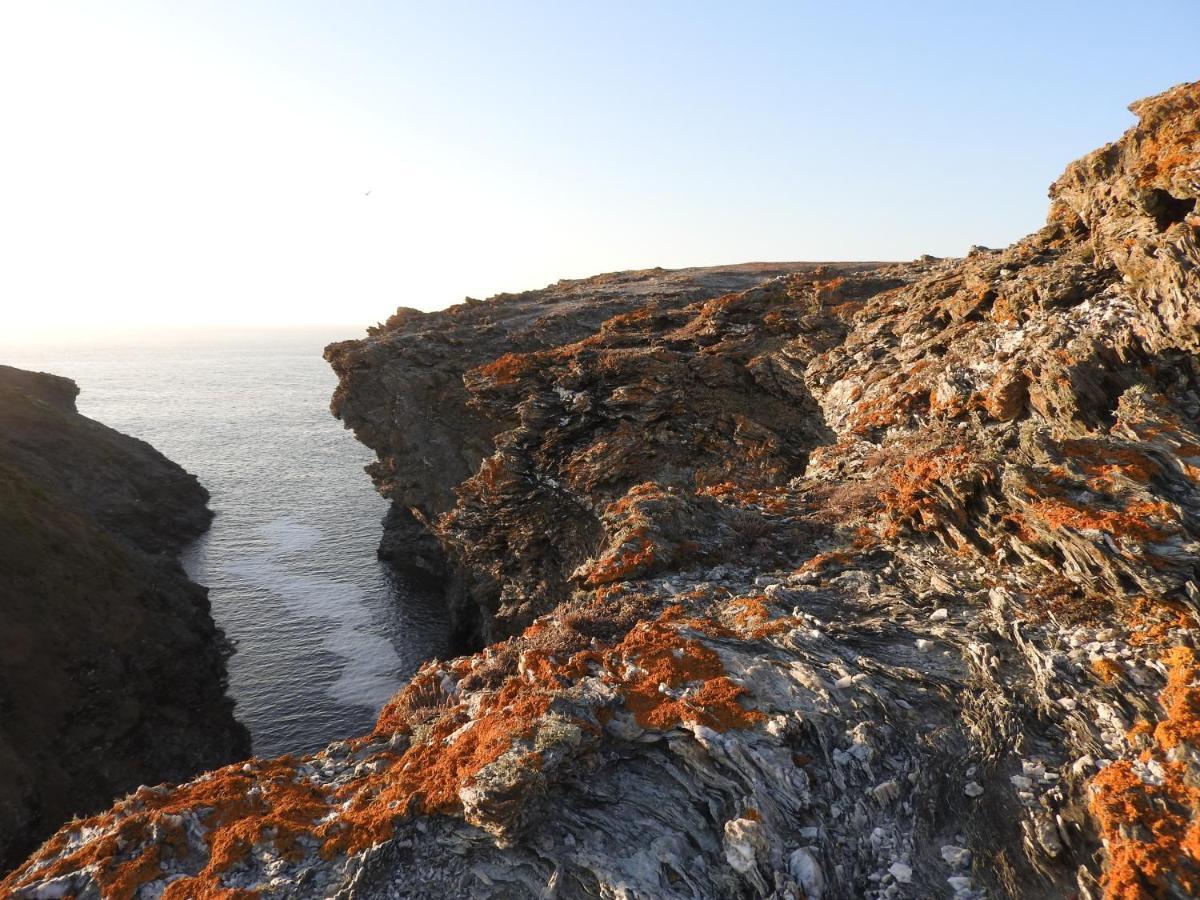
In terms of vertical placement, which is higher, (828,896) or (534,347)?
(534,347)

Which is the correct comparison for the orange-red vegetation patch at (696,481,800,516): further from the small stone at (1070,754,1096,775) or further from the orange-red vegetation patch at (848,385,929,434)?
the small stone at (1070,754,1096,775)

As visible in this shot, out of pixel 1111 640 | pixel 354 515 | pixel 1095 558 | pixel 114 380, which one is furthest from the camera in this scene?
pixel 114 380

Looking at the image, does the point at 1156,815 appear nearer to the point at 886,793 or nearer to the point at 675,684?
the point at 886,793

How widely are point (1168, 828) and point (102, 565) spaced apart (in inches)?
2416

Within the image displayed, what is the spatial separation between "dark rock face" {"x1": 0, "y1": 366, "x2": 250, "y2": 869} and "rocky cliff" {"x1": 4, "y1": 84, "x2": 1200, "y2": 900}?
27953 mm

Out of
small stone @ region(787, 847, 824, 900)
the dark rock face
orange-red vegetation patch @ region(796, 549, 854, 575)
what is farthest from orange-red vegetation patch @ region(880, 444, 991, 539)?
the dark rock face

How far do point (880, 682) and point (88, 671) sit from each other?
4768cm

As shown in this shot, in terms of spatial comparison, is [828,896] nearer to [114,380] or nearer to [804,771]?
[804,771]

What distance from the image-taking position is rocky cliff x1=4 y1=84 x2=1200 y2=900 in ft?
37.0

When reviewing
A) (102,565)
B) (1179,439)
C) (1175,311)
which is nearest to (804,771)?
(1179,439)

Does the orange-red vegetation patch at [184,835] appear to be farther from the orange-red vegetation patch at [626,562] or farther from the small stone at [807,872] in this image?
the orange-red vegetation patch at [626,562]

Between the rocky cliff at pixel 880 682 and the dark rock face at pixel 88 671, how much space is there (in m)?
28.0

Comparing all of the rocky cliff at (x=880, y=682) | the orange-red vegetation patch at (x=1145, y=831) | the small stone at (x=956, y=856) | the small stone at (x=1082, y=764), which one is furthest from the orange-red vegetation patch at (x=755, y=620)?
the orange-red vegetation patch at (x=1145, y=831)

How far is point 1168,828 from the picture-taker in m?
9.48
